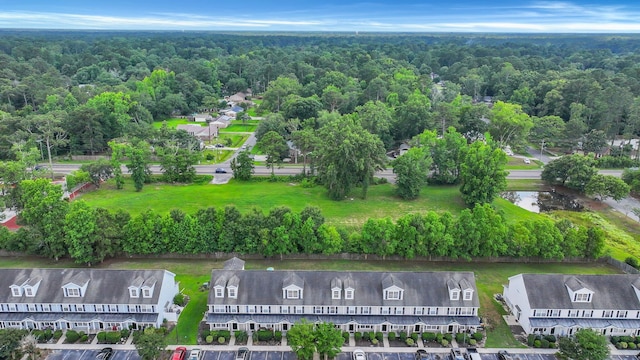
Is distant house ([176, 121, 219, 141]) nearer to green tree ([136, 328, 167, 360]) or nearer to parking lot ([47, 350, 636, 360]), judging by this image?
parking lot ([47, 350, 636, 360])

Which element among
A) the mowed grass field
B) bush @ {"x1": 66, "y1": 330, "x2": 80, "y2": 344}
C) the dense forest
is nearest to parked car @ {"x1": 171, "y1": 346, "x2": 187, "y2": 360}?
the mowed grass field

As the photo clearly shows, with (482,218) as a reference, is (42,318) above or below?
below

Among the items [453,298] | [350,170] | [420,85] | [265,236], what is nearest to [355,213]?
[350,170]

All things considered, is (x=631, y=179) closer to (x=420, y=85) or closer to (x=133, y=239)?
(x=420, y=85)

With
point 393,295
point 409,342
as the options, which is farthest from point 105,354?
point 409,342

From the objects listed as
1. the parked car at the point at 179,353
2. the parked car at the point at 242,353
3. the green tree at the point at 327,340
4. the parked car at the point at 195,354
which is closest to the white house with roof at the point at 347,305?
the parked car at the point at 242,353

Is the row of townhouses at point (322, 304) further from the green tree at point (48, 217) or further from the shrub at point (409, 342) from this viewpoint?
the green tree at point (48, 217)
